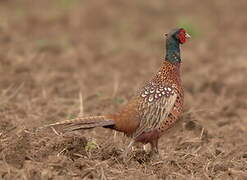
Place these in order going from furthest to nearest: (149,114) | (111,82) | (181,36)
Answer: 1. (111,82)
2. (181,36)
3. (149,114)

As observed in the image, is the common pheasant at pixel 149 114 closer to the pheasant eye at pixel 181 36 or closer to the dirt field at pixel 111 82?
the dirt field at pixel 111 82

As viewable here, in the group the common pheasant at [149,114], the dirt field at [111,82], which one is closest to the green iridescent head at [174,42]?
the common pheasant at [149,114]

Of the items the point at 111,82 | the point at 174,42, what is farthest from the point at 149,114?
the point at 111,82

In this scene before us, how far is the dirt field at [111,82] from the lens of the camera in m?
6.11

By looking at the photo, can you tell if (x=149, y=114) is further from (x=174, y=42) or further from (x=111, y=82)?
(x=111, y=82)

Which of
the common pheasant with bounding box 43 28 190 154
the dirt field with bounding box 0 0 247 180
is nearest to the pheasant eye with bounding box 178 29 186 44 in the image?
the common pheasant with bounding box 43 28 190 154

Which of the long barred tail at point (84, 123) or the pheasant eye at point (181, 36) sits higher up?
the pheasant eye at point (181, 36)

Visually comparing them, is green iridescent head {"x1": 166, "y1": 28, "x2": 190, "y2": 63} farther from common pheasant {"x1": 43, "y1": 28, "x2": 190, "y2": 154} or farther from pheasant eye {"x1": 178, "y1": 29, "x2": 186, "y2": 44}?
common pheasant {"x1": 43, "y1": 28, "x2": 190, "y2": 154}

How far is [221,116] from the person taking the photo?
9.22m

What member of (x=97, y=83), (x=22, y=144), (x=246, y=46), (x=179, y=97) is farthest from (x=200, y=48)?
(x=22, y=144)

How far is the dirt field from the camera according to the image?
6.11m

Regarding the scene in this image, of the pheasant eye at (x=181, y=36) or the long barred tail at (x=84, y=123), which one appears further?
the pheasant eye at (x=181, y=36)

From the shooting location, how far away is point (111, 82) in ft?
35.1

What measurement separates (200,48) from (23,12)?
13.4 ft
